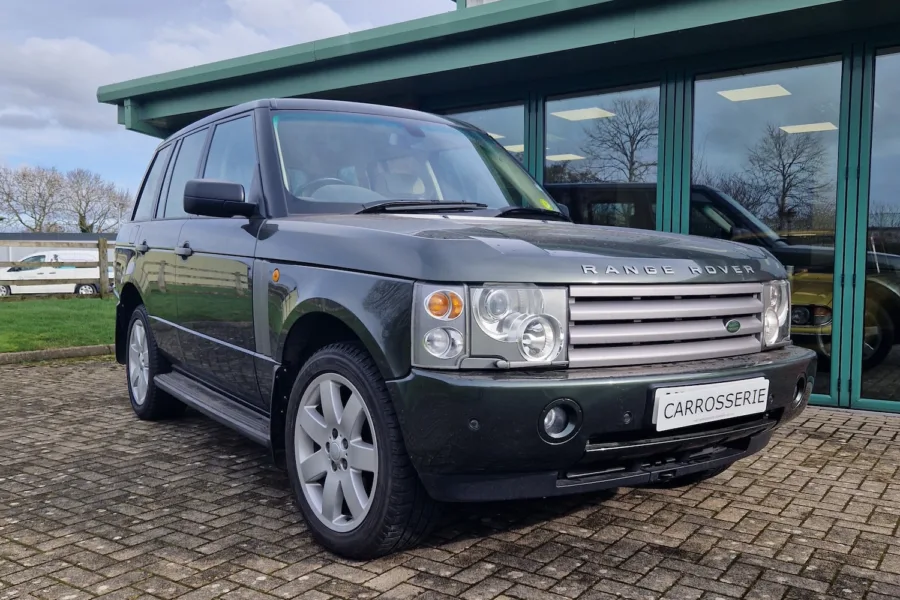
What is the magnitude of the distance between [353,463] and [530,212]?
66.0 inches

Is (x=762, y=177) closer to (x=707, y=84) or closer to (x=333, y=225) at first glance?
(x=707, y=84)

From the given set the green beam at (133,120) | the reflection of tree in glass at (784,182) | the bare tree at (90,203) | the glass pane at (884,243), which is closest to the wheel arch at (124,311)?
the reflection of tree in glass at (784,182)

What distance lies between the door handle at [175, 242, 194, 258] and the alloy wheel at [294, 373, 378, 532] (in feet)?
5.21

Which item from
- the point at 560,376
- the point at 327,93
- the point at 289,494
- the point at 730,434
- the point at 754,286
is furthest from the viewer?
the point at 327,93

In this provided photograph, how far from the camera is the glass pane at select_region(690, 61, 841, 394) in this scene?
21.4 feet

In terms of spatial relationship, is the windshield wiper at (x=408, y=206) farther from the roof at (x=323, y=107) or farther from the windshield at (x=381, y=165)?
the roof at (x=323, y=107)

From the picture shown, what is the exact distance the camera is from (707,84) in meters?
7.09

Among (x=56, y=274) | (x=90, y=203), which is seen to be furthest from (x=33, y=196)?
(x=56, y=274)

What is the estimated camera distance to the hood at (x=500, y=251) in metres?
2.67

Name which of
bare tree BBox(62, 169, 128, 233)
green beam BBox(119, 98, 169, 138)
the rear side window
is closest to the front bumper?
the rear side window

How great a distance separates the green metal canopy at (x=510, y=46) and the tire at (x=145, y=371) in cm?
400

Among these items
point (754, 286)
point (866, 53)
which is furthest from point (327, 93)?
point (754, 286)

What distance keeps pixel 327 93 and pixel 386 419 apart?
24.2 feet

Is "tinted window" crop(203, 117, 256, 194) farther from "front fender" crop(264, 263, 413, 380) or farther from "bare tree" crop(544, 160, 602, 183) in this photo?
"bare tree" crop(544, 160, 602, 183)
